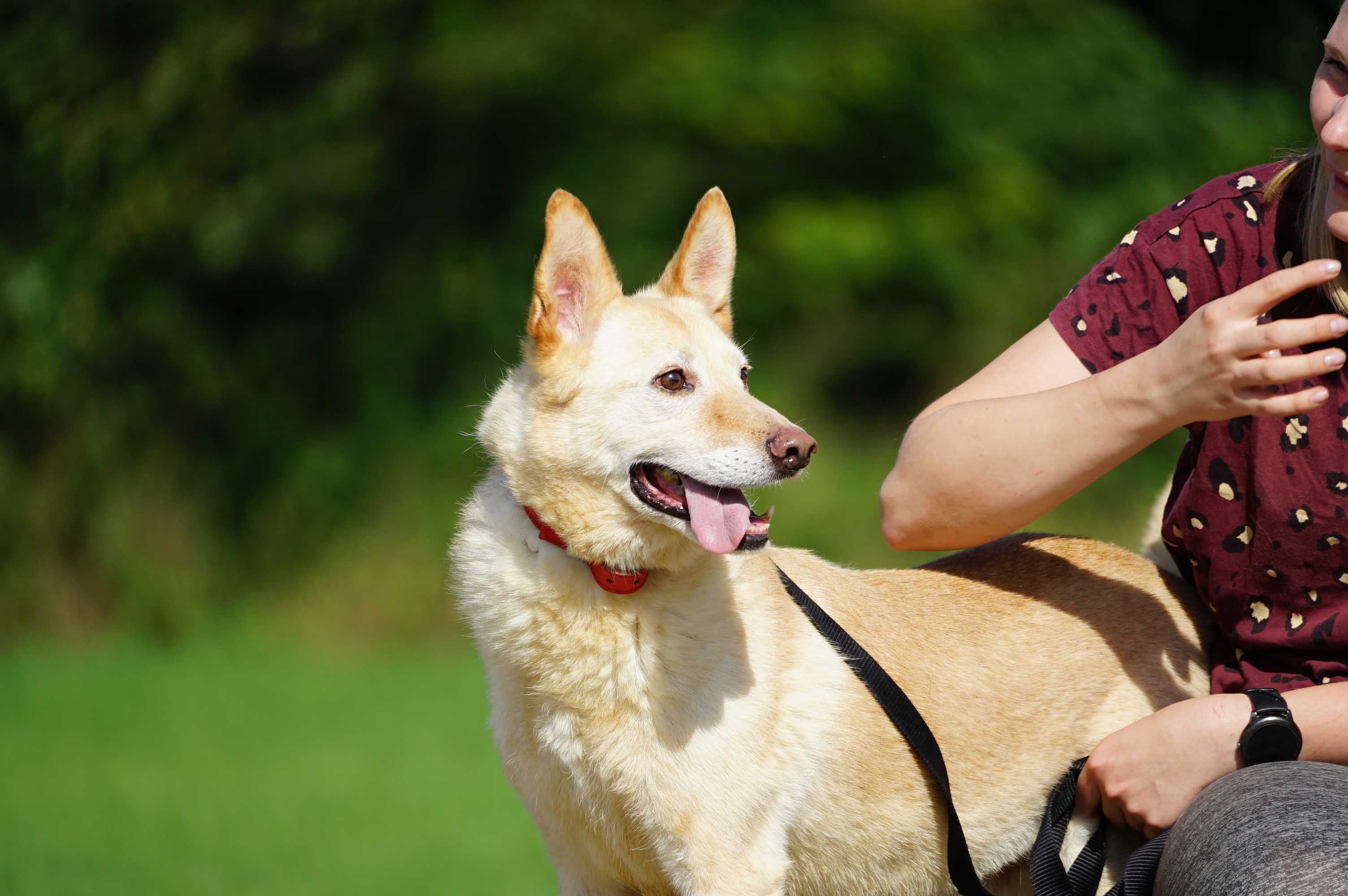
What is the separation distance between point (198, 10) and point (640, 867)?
8.92 meters

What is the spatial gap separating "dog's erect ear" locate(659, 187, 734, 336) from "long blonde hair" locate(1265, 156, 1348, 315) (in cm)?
104

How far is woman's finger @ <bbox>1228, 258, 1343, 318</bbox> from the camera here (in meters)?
1.64

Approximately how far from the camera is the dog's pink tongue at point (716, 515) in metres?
2.11

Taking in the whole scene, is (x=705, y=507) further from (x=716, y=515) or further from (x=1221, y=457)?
(x=1221, y=457)

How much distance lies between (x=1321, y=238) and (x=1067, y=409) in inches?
18.1

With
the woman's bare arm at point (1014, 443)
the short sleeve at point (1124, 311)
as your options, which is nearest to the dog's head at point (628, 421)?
the woman's bare arm at point (1014, 443)

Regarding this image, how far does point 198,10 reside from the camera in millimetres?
9383

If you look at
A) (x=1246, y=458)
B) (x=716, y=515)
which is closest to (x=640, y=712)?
(x=716, y=515)

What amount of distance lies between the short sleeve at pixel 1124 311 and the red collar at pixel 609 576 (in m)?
0.82

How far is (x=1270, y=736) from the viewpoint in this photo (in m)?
1.89

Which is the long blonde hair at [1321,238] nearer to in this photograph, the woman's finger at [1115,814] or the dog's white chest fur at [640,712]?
the woman's finger at [1115,814]

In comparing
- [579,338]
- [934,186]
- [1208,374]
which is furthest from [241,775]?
[934,186]

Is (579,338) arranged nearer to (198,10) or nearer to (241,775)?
(241,775)

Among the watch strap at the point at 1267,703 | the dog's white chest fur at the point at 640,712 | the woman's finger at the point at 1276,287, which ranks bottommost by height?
the watch strap at the point at 1267,703
